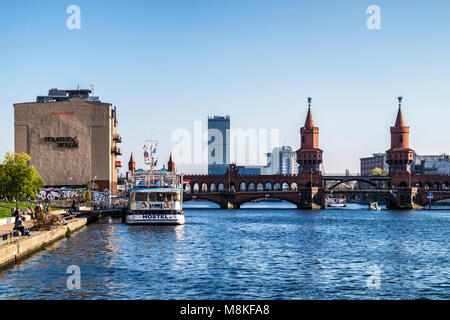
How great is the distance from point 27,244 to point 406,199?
158932 mm

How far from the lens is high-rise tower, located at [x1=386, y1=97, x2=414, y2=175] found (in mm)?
196000

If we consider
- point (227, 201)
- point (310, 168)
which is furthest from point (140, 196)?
point (310, 168)

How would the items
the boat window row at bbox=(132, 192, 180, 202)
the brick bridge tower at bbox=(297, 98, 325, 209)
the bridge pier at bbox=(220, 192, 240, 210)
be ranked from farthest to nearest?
the brick bridge tower at bbox=(297, 98, 325, 209) < the bridge pier at bbox=(220, 192, 240, 210) < the boat window row at bbox=(132, 192, 180, 202)

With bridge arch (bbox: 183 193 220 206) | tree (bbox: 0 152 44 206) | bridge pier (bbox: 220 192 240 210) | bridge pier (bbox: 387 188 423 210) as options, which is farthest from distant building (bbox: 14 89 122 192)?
bridge pier (bbox: 387 188 423 210)

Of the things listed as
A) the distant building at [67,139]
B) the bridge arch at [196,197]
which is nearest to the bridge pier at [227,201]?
the bridge arch at [196,197]

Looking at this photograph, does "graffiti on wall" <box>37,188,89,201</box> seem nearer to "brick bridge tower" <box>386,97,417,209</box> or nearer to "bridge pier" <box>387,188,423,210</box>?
"bridge pier" <box>387,188,423,210</box>

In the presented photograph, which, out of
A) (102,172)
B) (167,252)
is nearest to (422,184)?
(102,172)

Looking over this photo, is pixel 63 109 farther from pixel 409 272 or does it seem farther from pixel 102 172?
pixel 409 272

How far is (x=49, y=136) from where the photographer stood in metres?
148

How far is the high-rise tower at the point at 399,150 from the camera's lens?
19600 cm

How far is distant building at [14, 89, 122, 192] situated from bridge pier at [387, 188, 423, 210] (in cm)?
9132
